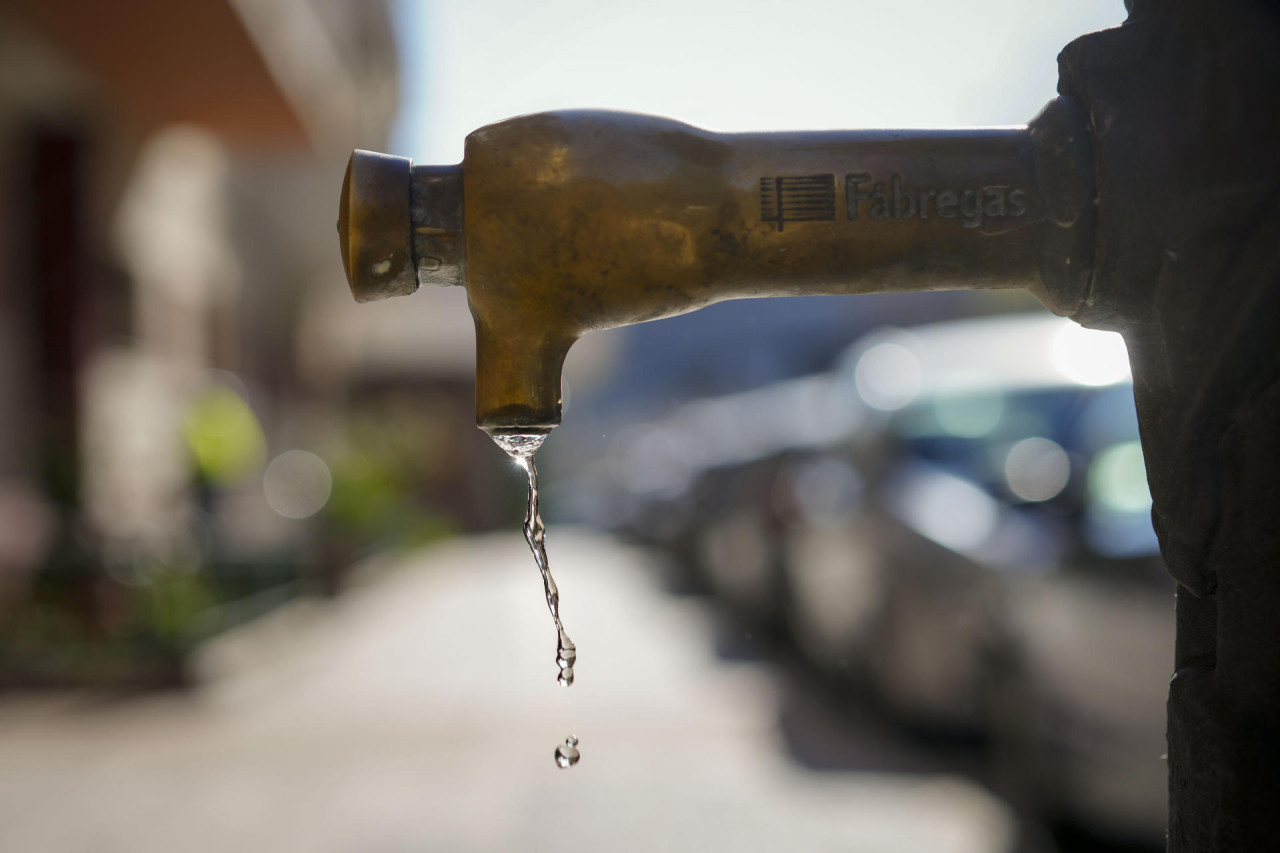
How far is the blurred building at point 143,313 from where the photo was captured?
601 cm

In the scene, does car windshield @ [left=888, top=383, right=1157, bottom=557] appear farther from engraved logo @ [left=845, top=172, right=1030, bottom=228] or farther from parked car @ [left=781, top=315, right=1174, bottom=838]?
engraved logo @ [left=845, top=172, right=1030, bottom=228]

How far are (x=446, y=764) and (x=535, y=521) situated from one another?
3.33 m

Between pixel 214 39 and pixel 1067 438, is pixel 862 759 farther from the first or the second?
pixel 214 39

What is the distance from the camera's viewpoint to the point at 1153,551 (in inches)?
103

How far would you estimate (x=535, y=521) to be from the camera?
3.40 feet

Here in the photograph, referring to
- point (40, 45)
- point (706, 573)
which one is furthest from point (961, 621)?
point (40, 45)

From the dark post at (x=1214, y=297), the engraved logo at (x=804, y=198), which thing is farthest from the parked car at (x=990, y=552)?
the engraved logo at (x=804, y=198)

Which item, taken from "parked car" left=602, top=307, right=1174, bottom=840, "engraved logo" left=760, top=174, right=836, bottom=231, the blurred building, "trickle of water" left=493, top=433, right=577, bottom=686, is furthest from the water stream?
the blurred building

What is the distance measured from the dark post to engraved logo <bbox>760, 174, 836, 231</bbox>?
0.61ft

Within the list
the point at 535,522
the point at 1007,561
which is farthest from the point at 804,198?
the point at 1007,561

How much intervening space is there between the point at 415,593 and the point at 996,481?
5.69m

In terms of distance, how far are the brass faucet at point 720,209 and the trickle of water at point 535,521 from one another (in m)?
0.14

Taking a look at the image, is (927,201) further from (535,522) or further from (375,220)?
(535,522)

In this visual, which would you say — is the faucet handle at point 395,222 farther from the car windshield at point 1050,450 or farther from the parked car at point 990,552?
the car windshield at point 1050,450
